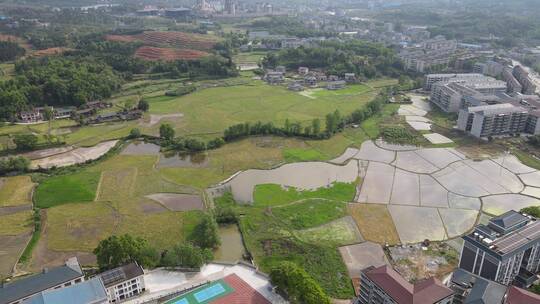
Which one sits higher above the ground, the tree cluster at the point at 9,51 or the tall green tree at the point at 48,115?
the tree cluster at the point at 9,51

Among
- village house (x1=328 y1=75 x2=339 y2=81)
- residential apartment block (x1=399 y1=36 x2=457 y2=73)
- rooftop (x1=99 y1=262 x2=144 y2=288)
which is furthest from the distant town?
village house (x1=328 y1=75 x2=339 y2=81)

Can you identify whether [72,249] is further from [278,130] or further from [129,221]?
[278,130]

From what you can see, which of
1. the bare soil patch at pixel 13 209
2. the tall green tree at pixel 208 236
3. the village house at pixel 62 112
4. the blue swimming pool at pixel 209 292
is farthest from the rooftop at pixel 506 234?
the village house at pixel 62 112

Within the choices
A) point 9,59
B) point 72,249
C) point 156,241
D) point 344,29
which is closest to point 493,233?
point 156,241

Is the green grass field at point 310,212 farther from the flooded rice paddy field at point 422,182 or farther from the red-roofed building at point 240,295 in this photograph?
the red-roofed building at point 240,295

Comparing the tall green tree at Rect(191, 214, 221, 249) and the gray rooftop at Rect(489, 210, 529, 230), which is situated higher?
the gray rooftop at Rect(489, 210, 529, 230)

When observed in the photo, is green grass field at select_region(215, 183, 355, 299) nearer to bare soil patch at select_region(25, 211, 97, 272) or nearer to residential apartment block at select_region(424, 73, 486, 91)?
bare soil patch at select_region(25, 211, 97, 272)
